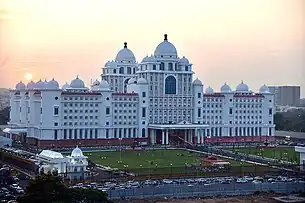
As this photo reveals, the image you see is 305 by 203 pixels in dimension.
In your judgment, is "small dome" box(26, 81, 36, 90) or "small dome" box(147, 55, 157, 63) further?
"small dome" box(147, 55, 157, 63)

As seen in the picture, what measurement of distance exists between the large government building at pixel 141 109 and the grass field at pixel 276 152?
4.07m

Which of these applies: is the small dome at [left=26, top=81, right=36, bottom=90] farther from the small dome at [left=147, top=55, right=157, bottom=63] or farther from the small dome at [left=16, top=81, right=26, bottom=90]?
the small dome at [left=147, top=55, right=157, bottom=63]

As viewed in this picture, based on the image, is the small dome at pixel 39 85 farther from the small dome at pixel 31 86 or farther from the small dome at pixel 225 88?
the small dome at pixel 225 88

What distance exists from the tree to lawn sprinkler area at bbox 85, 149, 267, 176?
612 cm

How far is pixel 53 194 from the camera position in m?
13.0

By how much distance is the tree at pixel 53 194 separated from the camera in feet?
42.1

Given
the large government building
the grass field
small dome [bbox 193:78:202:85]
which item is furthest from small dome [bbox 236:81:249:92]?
the grass field

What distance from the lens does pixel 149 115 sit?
31.9 metres

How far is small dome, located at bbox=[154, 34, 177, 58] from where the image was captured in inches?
1288

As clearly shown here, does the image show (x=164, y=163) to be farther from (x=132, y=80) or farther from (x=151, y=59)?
(x=132, y=80)

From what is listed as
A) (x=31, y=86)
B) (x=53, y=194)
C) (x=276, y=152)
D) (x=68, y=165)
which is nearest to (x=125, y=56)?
(x=31, y=86)

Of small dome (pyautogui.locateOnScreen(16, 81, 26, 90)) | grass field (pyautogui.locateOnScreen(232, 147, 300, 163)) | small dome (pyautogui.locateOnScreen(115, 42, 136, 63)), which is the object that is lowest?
grass field (pyautogui.locateOnScreen(232, 147, 300, 163))

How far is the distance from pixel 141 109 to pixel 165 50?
3.52 meters

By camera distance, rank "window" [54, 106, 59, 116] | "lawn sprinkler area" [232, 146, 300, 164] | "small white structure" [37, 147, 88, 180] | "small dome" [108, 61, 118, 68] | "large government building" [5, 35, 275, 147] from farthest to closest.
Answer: "small dome" [108, 61, 118, 68]
"large government building" [5, 35, 275, 147]
"window" [54, 106, 59, 116]
"lawn sprinkler area" [232, 146, 300, 164]
"small white structure" [37, 147, 88, 180]
